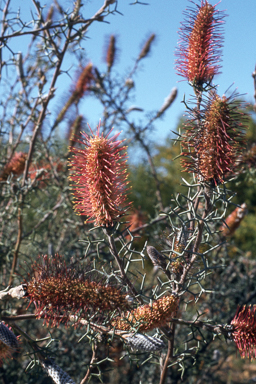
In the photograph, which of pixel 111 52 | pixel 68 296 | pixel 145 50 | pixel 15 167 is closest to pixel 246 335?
pixel 68 296

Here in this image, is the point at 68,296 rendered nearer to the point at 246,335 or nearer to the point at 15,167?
the point at 246,335

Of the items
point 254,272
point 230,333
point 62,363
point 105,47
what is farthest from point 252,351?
point 105,47

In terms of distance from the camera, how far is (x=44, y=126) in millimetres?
2141

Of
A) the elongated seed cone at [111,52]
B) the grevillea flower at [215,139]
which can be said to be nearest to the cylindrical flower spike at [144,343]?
the grevillea flower at [215,139]

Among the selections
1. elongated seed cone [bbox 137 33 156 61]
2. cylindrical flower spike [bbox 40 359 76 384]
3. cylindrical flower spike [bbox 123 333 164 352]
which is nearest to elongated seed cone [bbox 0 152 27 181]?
cylindrical flower spike [bbox 40 359 76 384]

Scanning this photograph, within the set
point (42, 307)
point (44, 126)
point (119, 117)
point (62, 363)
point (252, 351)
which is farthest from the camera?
point (119, 117)

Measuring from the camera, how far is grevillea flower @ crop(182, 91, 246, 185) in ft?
3.07

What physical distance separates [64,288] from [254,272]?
225 centimetres

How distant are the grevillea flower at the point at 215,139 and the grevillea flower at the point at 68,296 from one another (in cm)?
40

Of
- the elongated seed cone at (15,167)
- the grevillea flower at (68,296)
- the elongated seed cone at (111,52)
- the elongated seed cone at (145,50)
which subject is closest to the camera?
the grevillea flower at (68,296)

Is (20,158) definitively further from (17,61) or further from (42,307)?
(42,307)

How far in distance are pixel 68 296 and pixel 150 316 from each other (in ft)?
0.69

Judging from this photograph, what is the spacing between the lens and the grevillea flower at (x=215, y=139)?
0.94 meters

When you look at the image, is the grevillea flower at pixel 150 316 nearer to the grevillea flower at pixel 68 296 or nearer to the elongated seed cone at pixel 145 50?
the grevillea flower at pixel 68 296
